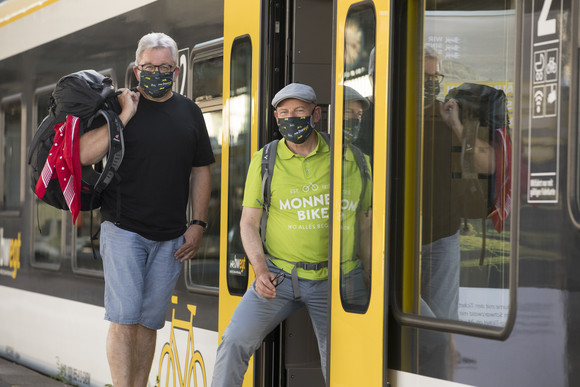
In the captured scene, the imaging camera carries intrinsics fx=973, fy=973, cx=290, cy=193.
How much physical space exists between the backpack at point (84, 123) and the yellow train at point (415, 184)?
709 mm

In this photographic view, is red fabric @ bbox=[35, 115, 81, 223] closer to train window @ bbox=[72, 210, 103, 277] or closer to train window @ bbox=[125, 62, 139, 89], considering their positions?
train window @ bbox=[125, 62, 139, 89]

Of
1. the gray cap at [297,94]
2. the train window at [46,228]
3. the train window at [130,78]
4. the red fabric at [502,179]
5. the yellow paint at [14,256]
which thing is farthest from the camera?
the yellow paint at [14,256]

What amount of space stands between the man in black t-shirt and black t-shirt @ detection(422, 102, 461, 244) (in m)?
1.40

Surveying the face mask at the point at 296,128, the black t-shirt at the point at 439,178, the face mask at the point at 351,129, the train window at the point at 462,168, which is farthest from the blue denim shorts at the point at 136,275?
the black t-shirt at the point at 439,178

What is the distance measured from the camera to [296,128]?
4059 mm

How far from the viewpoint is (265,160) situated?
13.6 ft

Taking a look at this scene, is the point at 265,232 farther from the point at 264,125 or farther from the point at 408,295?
the point at 408,295

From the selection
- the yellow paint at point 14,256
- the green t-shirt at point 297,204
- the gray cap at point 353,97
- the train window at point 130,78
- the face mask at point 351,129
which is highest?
the train window at point 130,78

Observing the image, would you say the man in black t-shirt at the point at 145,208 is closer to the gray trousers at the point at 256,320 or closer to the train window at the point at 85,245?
the gray trousers at the point at 256,320

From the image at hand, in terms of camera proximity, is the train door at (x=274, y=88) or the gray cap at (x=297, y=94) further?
the train door at (x=274, y=88)

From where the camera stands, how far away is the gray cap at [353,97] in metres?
3.64

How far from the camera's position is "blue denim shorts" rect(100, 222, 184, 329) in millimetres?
4266

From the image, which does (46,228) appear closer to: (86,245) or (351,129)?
(86,245)

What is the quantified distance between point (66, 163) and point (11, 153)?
443cm
